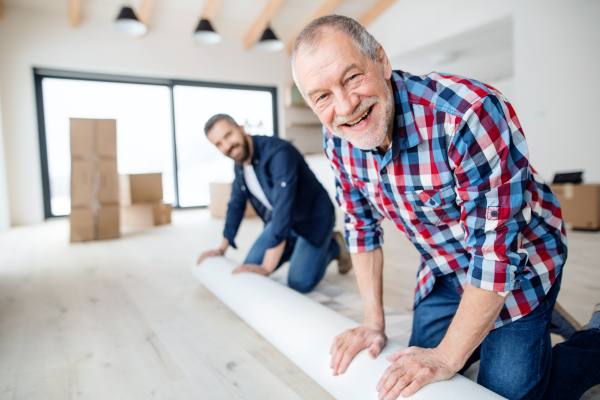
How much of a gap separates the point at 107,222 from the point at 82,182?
1.44 ft

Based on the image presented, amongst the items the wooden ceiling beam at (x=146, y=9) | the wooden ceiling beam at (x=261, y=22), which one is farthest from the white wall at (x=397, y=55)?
the wooden ceiling beam at (x=146, y=9)

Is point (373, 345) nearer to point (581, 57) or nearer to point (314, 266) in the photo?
point (314, 266)

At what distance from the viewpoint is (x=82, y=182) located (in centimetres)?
344

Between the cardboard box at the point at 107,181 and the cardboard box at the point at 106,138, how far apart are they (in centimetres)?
7

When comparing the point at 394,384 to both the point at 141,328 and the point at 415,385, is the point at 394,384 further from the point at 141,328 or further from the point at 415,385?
the point at 141,328

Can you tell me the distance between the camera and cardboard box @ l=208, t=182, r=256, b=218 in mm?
4914

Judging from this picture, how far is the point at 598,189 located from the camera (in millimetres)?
3156

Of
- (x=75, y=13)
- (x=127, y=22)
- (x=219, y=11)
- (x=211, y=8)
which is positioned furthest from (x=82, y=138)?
(x=219, y=11)

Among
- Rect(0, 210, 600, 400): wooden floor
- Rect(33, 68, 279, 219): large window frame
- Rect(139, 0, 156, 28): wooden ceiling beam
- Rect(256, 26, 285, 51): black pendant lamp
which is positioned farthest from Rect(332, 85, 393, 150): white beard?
Rect(33, 68, 279, 219): large window frame

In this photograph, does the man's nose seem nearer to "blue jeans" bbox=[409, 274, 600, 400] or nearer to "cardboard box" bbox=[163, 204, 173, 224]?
"blue jeans" bbox=[409, 274, 600, 400]

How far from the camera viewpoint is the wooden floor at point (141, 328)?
1.05m

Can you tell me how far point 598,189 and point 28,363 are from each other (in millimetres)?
3969

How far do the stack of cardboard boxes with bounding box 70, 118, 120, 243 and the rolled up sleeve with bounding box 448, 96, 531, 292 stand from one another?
3565 mm

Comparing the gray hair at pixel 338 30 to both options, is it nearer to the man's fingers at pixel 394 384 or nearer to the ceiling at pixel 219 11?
the man's fingers at pixel 394 384
